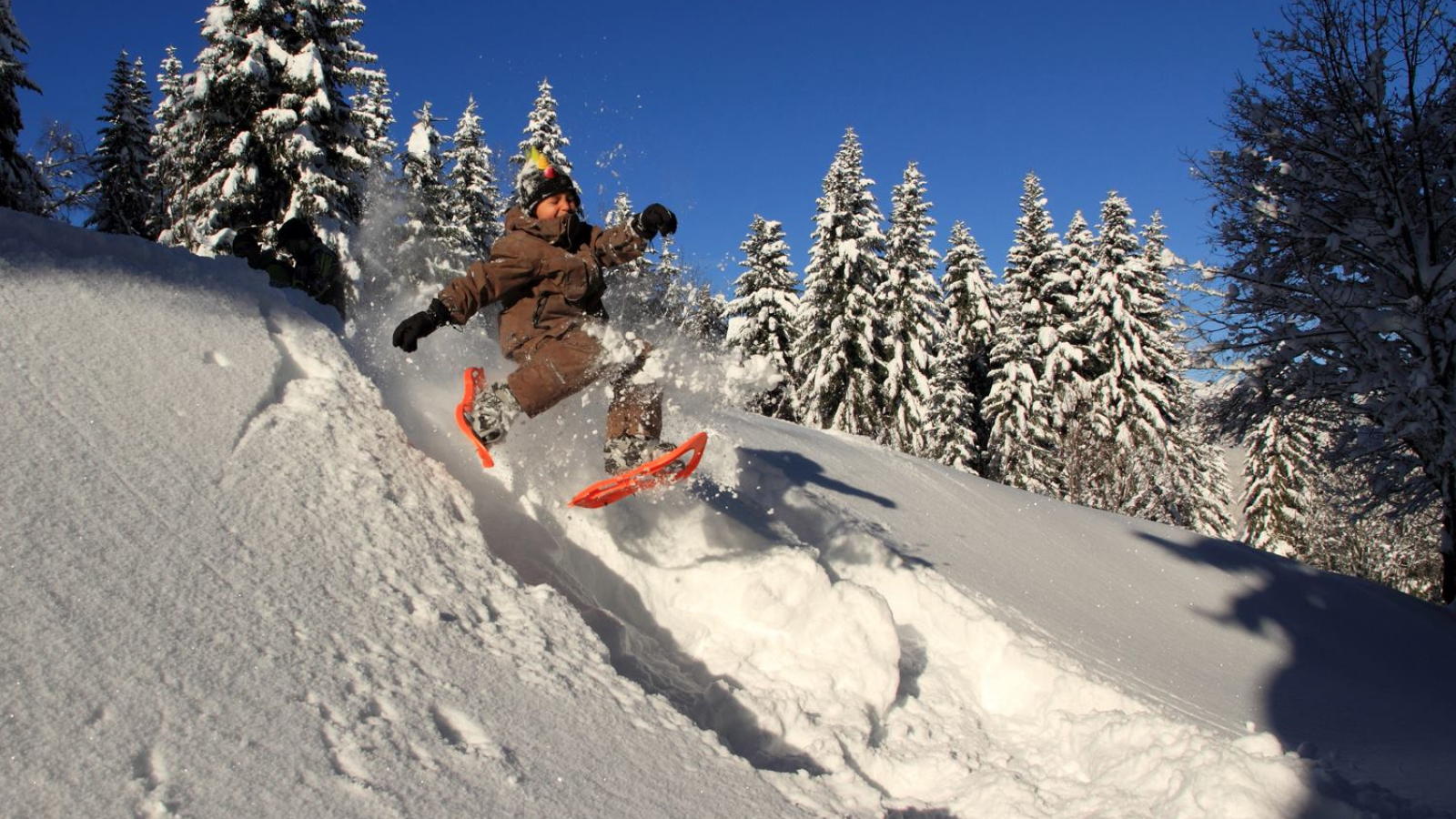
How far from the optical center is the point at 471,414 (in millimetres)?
4082

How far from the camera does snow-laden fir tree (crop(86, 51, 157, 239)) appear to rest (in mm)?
27609

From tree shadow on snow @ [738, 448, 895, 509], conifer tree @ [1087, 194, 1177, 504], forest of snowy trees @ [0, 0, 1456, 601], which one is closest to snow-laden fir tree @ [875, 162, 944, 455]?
forest of snowy trees @ [0, 0, 1456, 601]

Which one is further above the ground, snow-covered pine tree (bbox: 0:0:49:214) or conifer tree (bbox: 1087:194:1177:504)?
conifer tree (bbox: 1087:194:1177:504)

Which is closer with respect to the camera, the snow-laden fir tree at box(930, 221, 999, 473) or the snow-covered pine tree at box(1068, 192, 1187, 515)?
the snow-covered pine tree at box(1068, 192, 1187, 515)

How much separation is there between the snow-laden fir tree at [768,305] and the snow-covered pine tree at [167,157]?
16.4 m

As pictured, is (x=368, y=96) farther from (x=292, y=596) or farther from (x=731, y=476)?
(x=292, y=596)

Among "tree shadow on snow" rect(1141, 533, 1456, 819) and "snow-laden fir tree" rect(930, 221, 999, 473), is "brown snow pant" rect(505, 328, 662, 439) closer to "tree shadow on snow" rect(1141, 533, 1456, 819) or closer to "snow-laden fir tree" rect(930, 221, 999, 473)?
"tree shadow on snow" rect(1141, 533, 1456, 819)

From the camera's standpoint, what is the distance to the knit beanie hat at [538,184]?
15.1ft

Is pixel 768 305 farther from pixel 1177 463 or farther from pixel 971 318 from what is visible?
pixel 1177 463

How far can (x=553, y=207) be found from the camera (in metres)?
4.58

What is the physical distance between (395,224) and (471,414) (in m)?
5.73

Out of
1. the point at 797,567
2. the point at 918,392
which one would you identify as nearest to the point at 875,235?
the point at 918,392

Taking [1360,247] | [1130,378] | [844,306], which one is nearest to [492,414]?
[1360,247]

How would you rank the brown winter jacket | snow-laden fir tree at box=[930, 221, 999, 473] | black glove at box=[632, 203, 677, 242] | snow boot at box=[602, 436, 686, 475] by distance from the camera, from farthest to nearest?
snow-laden fir tree at box=[930, 221, 999, 473] → black glove at box=[632, 203, 677, 242] → the brown winter jacket → snow boot at box=[602, 436, 686, 475]
